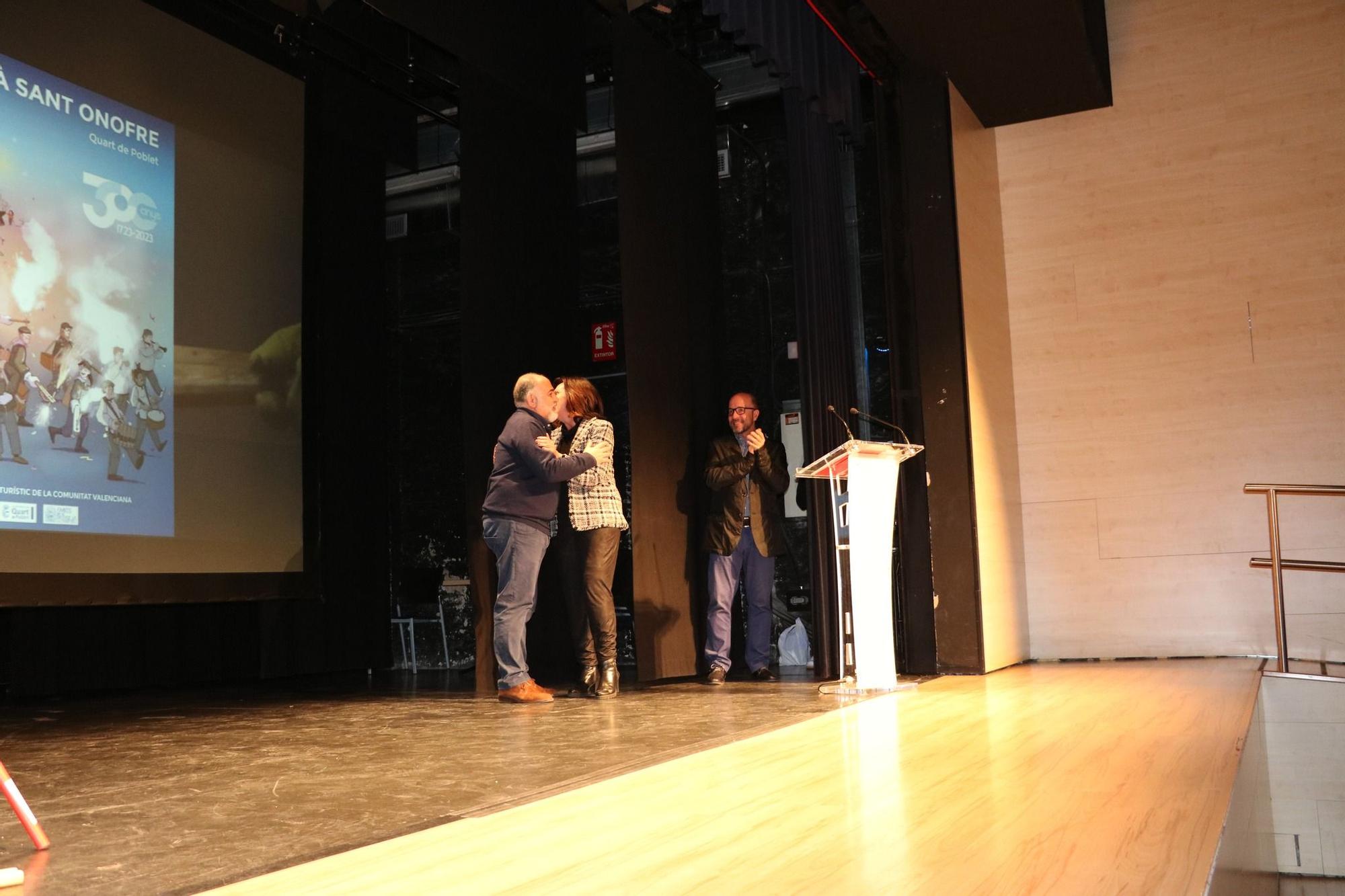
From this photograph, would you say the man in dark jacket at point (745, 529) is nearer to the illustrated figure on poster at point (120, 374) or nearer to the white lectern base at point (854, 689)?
the white lectern base at point (854, 689)

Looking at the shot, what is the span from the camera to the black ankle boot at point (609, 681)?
17.1 ft

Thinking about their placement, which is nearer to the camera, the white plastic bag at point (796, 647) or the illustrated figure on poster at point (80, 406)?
the illustrated figure on poster at point (80, 406)

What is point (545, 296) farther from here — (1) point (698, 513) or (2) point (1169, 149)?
(2) point (1169, 149)

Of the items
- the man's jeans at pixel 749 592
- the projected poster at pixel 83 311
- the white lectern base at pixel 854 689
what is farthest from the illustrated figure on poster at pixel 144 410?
the white lectern base at pixel 854 689

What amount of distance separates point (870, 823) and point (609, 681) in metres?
3.11

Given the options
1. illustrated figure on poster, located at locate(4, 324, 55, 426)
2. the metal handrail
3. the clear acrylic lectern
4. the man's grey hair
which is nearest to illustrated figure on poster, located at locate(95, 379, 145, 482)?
illustrated figure on poster, located at locate(4, 324, 55, 426)

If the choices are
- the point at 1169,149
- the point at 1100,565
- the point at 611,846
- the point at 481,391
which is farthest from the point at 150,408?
the point at 1169,149

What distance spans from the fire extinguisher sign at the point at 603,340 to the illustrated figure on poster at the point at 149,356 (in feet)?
9.81

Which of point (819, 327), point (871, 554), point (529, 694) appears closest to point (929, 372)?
point (819, 327)

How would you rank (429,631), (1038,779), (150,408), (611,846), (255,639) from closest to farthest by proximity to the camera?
(611,846) → (1038,779) → (150,408) → (255,639) → (429,631)

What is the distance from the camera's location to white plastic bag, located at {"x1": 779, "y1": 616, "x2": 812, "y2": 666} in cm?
701

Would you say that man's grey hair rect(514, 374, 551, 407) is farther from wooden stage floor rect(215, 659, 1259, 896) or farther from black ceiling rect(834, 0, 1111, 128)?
black ceiling rect(834, 0, 1111, 128)

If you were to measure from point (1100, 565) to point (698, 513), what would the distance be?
2.30 m

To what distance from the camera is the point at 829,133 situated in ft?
20.8
